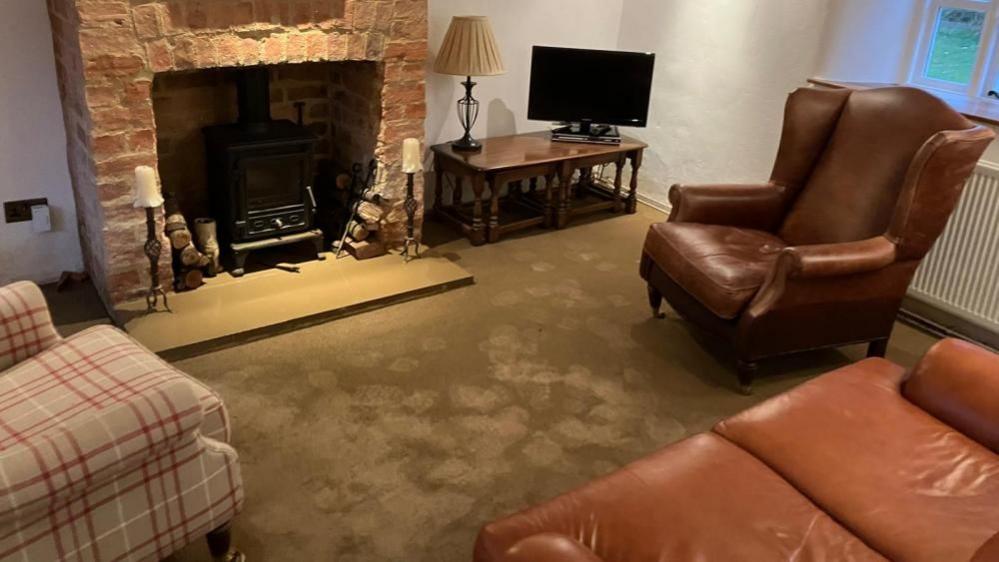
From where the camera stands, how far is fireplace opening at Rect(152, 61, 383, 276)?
368 centimetres

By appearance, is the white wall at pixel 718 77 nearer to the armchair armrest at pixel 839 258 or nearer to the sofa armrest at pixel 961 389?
the armchair armrest at pixel 839 258

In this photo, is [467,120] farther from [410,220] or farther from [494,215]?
[410,220]

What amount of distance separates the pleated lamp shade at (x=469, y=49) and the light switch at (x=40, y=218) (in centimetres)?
191

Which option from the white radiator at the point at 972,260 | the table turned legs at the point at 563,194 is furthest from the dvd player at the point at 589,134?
the white radiator at the point at 972,260

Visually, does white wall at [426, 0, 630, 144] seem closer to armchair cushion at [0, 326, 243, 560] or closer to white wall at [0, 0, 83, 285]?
white wall at [0, 0, 83, 285]

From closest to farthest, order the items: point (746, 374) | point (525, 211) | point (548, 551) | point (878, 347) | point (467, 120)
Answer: point (548, 551)
point (746, 374)
point (878, 347)
point (467, 120)
point (525, 211)

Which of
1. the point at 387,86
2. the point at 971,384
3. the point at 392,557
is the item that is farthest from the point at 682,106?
the point at 392,557

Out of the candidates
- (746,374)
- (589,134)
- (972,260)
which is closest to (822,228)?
(972,260)

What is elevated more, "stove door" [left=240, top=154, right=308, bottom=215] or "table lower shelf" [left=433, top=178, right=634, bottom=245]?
"stove door" [left=240, top=154, right=308, bottom=215]

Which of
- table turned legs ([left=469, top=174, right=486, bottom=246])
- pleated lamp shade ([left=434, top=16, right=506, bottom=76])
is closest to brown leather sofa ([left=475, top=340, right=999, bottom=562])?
table turned legs ([left=469, top=174, right=486, bottom=246])

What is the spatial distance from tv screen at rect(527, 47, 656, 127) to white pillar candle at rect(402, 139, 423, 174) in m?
0.97

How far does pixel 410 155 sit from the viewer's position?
3.83 m

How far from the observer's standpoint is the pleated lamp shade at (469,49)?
13.6 feet

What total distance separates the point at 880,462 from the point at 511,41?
10.9ft
